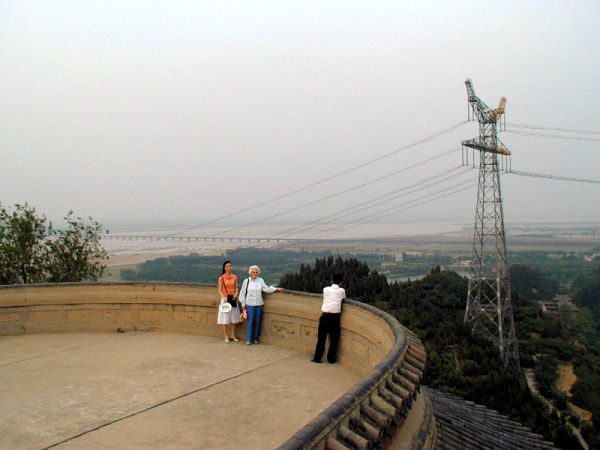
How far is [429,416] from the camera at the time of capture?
7426 millimetres

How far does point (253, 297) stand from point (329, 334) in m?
1.96

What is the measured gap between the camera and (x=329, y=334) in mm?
9141

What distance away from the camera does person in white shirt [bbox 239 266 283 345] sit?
10.2m

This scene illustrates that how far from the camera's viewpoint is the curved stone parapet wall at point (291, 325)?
470 cm

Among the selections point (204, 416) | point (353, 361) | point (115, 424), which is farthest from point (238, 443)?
point (353, 361)

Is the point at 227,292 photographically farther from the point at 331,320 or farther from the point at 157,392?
the point at 157,392

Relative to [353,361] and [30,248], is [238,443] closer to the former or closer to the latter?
[353,361]

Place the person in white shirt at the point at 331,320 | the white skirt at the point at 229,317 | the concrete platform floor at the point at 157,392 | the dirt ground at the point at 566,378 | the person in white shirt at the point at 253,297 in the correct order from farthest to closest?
the dirt ground at the point at 566,378 < the white skirt at the point at 229,317 < the person in white shirt at the point at 253,297 < the person in white shirt at the point at 331,320 < the concrete platform floor at the point at 157,392

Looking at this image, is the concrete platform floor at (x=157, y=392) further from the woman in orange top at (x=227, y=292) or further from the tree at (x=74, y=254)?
the tree at (x=74, y=254)

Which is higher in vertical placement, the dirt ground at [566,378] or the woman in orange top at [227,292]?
the woman in orange top at [227,292]

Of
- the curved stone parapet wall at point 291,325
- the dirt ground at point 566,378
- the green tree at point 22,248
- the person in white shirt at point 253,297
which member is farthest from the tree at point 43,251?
the dirt ground at point 566,378

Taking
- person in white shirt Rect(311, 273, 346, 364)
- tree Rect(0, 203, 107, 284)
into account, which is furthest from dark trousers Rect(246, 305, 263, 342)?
tree Rect(0, 203, 107, 284)

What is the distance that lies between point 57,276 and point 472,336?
3588cm

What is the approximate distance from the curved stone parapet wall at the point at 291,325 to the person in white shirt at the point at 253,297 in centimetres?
36
